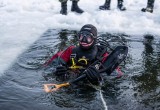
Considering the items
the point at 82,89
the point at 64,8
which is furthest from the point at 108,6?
the point at 82,89

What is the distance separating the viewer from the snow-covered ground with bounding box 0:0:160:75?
26.1ft

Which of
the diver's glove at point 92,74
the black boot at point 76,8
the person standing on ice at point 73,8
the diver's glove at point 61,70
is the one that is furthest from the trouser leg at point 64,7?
the diver's glove at point 92,74

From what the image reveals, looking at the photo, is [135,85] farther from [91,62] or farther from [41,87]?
[41,87]

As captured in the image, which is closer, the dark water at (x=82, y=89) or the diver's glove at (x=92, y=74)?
the dark water at (x=82, y=89)

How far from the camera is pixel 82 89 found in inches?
203

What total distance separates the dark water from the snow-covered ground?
716 mm

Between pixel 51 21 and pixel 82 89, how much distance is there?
4.60 metres

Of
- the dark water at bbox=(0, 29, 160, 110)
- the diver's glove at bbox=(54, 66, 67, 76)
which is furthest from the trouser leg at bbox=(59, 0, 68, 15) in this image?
the diver's glove at bbox=(54, 66, 67, 76)

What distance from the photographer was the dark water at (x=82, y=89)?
459 centimetres

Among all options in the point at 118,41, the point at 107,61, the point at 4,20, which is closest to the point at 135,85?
the point at 107,61

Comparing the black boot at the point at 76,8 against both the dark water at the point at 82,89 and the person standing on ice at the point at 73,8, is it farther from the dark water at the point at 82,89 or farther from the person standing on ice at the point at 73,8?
the dark water at the point at 82,89

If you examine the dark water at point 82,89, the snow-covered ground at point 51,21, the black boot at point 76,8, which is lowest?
the dark water at point 82,89

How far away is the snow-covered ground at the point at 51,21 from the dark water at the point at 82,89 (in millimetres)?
716

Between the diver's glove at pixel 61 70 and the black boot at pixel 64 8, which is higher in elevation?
the black boot at pixel 64 8
